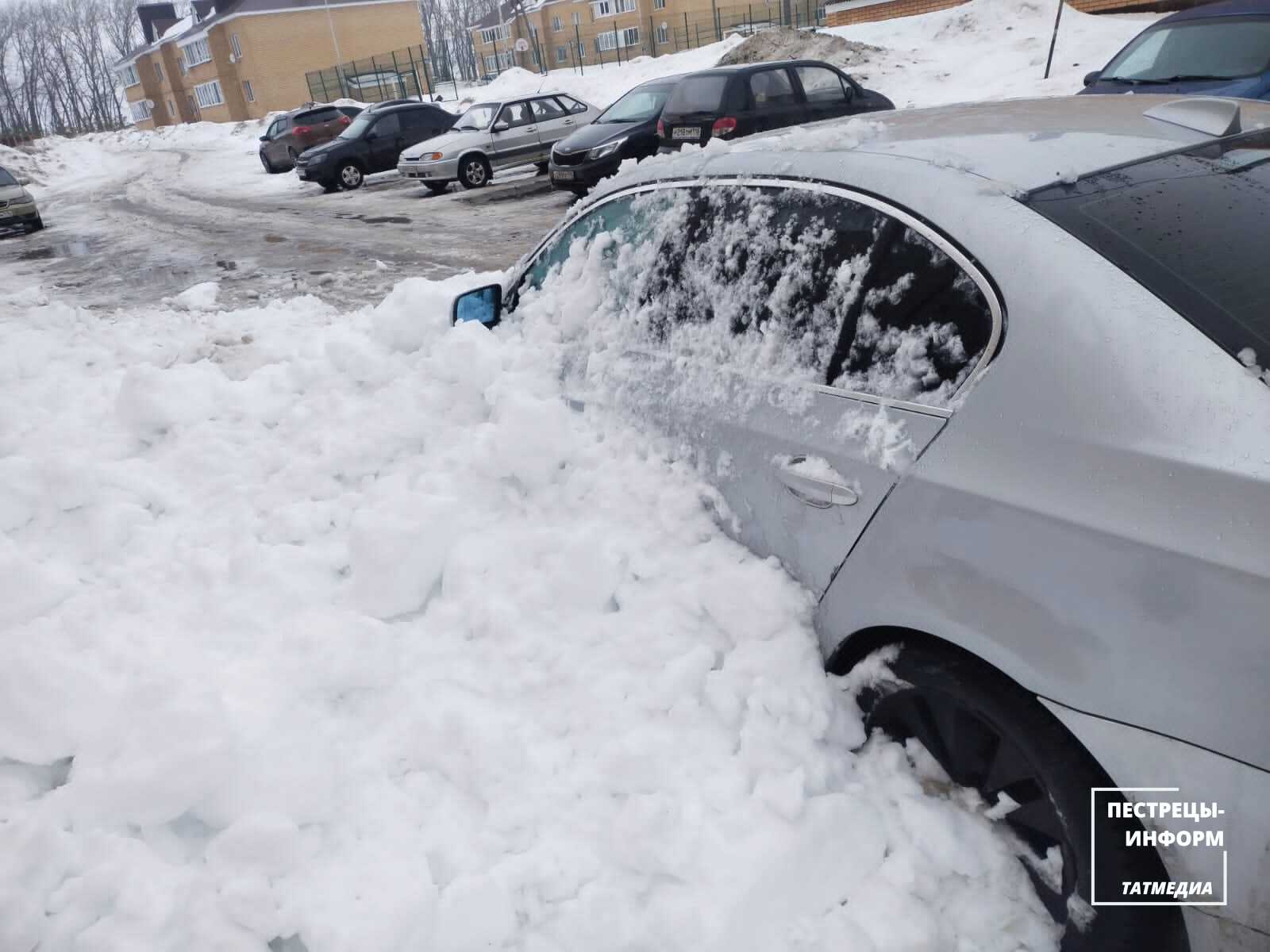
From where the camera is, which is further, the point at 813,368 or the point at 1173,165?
the point at 813,368

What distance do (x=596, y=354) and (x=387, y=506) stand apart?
923 millimetres

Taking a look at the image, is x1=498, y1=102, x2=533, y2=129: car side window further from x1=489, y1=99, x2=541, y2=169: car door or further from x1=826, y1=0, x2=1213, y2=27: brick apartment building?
x1=826, y1=0, x2=1213, y2=27: brick apartment building

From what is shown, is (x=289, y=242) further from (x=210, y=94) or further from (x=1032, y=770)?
(x=210, y=94)

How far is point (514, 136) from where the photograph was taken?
17.6 m

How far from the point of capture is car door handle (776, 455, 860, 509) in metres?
2.08

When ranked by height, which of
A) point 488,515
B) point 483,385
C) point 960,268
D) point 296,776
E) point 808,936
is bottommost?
point 808,936

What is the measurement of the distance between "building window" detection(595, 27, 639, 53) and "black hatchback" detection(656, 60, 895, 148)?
5401cm

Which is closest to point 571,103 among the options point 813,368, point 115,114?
point 813,368

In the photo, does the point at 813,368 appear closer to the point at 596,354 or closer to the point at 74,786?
the point at 596,354

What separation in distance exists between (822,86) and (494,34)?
7621 cm

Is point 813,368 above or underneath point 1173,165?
underneath

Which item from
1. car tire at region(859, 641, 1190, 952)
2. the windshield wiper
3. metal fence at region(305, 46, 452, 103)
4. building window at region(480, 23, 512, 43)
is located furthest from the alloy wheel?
building window at region(480, 23, 512, 43)

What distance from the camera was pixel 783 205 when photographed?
2.39 meters

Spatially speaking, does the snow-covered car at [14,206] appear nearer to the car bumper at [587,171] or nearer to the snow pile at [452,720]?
the car bumper at [587,171]
